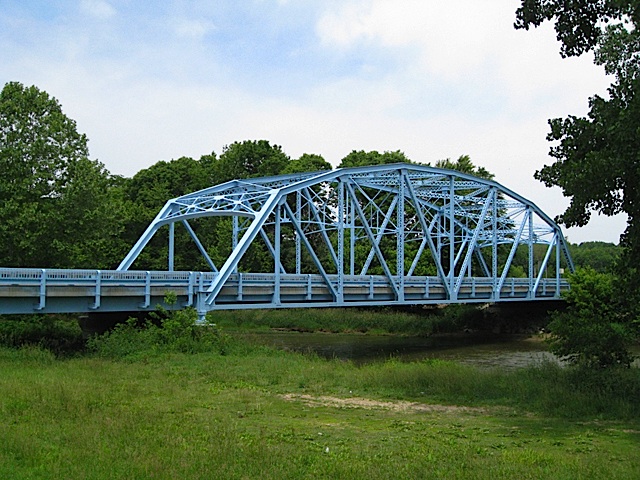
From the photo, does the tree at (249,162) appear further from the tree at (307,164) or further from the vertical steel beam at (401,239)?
the vertical steel beam at (401,239)

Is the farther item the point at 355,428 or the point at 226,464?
the point at 355,428

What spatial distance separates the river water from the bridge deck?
9.82 ft

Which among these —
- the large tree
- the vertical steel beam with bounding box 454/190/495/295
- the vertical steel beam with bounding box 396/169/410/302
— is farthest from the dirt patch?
the vertical steel beam with bounding box 454/190/495/295

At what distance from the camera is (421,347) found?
4512 cm

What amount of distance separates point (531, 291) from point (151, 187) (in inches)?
1375

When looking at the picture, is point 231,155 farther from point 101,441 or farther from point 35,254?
point 101,441

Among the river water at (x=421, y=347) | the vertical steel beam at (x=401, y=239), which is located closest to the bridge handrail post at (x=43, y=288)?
the river water at (x=421, y=347)

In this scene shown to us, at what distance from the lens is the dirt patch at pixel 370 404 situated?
17.1 meters

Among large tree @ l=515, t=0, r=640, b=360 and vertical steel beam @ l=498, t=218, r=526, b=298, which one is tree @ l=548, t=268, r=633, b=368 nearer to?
large tree @ l=515, t=0, r=640, b=360

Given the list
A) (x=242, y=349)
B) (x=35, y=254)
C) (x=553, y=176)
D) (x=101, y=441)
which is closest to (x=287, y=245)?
(x=35, y=254)

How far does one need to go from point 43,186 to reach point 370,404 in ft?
78.2

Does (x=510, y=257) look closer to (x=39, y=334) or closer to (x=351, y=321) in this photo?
(x=351, y=321)

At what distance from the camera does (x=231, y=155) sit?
66.5 meters

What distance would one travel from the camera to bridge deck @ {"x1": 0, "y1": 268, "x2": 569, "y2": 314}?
2486 cm
